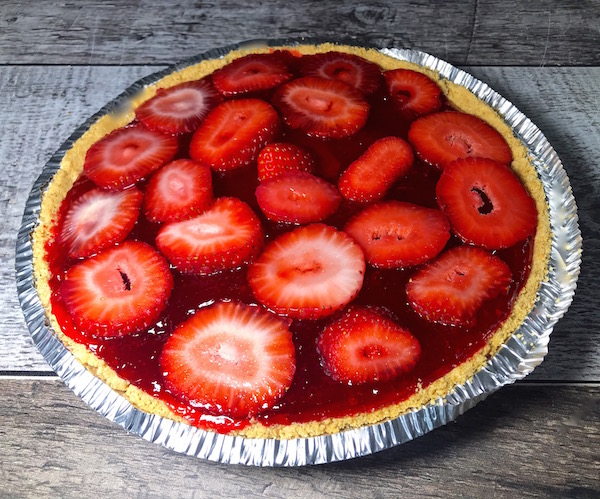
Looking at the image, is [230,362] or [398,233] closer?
[230,362]

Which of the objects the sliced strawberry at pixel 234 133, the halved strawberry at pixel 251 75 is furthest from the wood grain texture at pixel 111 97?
the sliced strawberry at pixel 234 133

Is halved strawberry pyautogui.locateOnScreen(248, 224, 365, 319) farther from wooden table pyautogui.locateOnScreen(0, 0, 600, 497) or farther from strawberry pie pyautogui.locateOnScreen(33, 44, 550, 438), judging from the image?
wooden table pyautogui.locateOnScreen(0, 0, 600, 497)

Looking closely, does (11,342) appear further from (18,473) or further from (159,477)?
(159,477)

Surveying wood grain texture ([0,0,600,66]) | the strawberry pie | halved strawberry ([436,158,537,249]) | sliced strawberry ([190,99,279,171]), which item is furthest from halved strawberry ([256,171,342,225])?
wood grain texture ([0,0,600,66])

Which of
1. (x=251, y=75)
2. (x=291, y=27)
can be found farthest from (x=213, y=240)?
(x=291, y=27)

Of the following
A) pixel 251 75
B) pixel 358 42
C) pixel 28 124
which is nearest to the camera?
pixel 251 75

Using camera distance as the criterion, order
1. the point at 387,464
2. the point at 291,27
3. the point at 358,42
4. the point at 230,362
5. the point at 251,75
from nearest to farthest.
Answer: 1. the point at 230,362
2. the point at 387,464
3. the point at 251,75
4. the point at 358,42
5. the point at 291,27

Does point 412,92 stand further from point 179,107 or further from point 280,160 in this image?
point 179,107
